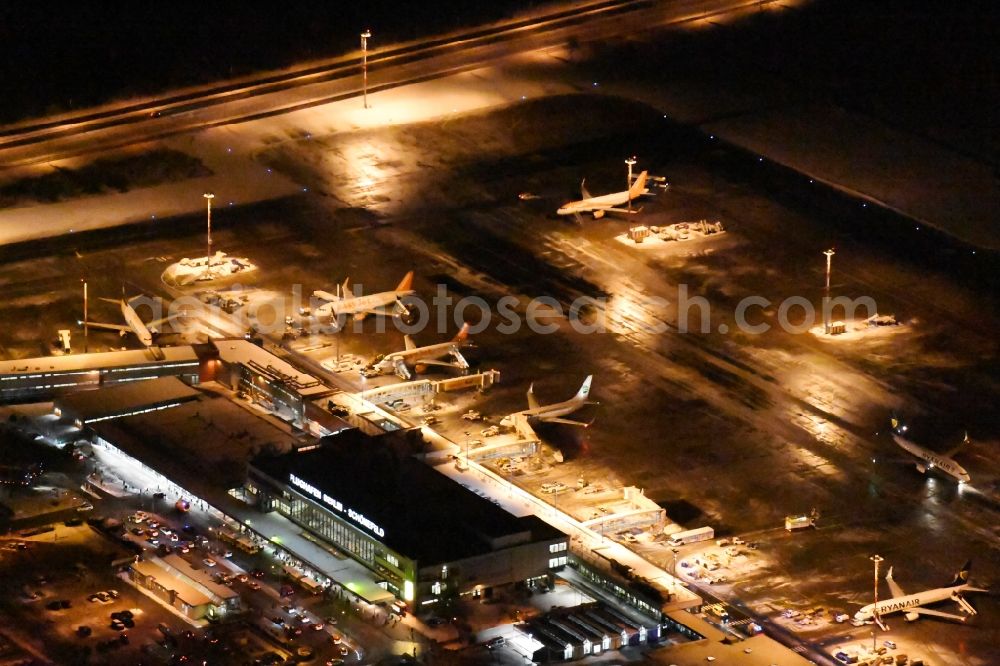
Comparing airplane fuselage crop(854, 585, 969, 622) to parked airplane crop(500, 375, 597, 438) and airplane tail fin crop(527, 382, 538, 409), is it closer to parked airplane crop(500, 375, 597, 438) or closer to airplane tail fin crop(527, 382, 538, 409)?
parked airplane crop(500, 375, 597, 438)

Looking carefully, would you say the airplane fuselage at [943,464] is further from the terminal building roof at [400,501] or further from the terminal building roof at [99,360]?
the terminal building roof at [99,360]

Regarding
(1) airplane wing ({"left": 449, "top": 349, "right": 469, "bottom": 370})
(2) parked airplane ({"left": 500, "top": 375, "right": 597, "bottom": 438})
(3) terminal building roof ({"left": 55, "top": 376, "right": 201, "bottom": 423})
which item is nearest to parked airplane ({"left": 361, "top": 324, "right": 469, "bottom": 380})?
(1) airplane wing ({"left": 449, "top": 349, "right": 469, "bottom": 370})

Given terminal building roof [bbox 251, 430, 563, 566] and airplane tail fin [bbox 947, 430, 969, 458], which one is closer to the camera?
terminal building roof [bbox 251, 430, 563, 566]

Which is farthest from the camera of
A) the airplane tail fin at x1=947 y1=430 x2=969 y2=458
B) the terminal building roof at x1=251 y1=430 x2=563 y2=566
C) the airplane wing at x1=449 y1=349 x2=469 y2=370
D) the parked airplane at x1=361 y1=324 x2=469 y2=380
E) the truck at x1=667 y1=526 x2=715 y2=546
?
the airplane wing at x1=449 y1=349 x2=469 y2=370

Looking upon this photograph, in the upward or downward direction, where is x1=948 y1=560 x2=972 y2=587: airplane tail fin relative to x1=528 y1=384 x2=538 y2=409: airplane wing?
downward

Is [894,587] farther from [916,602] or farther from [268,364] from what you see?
[268,364]
